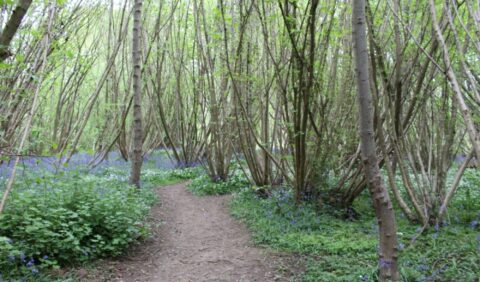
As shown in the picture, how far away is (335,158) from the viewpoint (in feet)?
21.9

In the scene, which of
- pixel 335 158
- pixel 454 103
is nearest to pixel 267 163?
pixel 335 158

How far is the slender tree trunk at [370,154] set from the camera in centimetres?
289

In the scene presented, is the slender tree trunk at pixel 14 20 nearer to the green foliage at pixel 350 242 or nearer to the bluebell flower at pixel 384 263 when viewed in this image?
the bluebell flower at pixel 384 263

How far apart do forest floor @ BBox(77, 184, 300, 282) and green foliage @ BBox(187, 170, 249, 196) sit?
1.86 m

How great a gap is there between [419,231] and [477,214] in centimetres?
128

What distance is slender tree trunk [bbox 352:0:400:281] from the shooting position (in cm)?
289

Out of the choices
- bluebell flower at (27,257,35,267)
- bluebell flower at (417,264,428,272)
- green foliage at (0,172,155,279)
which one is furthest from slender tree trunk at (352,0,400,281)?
bluebell flower at (27,257,35,267)

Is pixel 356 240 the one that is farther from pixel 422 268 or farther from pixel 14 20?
pixel 14 20

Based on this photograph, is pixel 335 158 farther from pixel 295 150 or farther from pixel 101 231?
pixel 101 231

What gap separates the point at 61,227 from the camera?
4.14 meters

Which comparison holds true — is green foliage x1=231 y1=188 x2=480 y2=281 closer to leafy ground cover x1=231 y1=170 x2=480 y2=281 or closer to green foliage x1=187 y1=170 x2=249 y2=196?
leafy ground cover x1=231 y1=170 x2=480 y2=281

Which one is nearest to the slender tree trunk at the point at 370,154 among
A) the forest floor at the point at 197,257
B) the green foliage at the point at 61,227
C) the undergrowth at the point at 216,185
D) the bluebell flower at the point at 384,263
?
the bluebell flower at the point at 384,263

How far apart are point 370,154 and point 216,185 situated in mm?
6158

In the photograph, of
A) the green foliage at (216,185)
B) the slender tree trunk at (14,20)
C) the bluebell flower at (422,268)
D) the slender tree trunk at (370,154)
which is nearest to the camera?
the slender tree trunk at (14,20)
